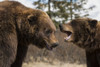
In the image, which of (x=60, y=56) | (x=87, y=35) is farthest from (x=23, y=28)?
(x=60, y=56)

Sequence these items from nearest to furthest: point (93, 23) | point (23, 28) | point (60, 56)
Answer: point (23, 28) → point (93, 23) → point (60, 56)

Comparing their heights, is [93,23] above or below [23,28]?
below

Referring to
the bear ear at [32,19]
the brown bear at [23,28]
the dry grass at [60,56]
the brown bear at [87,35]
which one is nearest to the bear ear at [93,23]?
the brown bear at [87,35]

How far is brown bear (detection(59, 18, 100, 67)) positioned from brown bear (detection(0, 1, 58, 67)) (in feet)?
3.55

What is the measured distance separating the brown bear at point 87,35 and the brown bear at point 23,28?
1083mm

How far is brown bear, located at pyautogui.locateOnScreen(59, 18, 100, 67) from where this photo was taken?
4539mm

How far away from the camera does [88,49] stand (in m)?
4.67

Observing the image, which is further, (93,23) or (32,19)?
(93,23)

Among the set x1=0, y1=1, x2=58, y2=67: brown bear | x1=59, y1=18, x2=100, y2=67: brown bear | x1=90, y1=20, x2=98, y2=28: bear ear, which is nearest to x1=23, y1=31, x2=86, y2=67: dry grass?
x1=59, y1=18, x2=100, y2=67: brown bear

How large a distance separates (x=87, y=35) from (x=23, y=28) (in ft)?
6.01

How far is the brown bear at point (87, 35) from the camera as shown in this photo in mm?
4539

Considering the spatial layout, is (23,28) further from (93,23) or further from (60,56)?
(60,56)

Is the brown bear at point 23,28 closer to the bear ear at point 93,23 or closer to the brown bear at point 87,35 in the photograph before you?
the brown bear at point 87,35

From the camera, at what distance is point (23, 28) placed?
3471 millimetres
